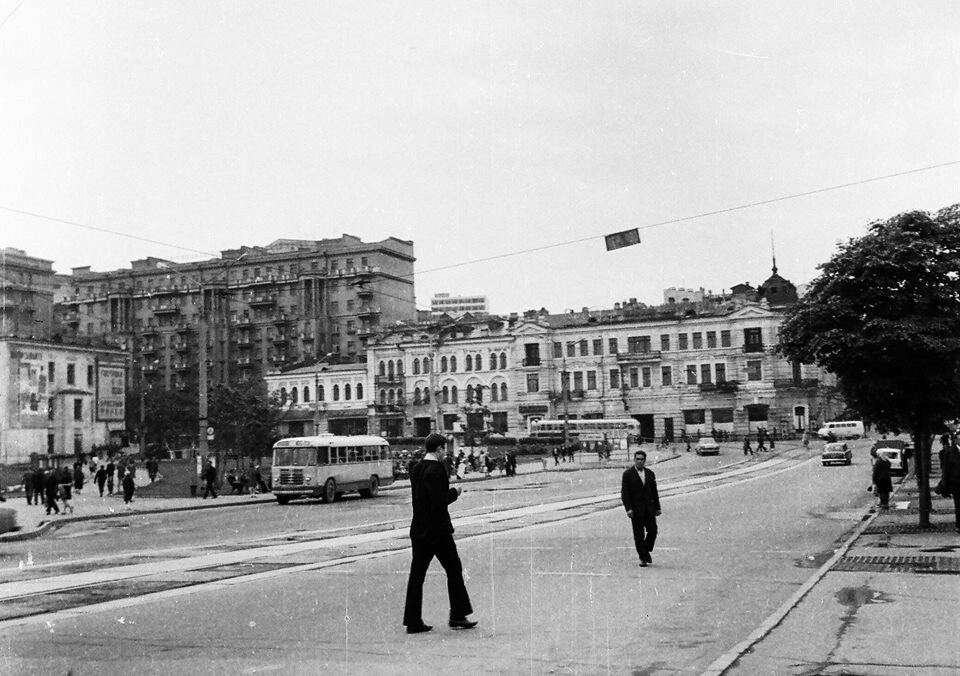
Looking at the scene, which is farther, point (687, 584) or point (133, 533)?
point (133, 533)

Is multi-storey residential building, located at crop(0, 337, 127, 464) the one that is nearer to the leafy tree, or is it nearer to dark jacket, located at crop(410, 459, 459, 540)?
the leafy tree

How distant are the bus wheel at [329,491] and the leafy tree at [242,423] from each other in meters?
15.1

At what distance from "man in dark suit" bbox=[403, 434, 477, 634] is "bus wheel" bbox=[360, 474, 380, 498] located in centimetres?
3301

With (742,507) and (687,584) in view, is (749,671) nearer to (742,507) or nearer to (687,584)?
(687,584)

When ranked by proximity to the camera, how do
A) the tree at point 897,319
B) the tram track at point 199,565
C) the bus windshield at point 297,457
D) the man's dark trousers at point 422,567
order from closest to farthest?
the man's dark trousers at point 422,567 < the tram track at point 199,565 < the tree at point 897,319 < the bus windshield at point 297,457

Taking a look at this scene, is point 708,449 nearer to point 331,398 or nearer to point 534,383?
point 534,383

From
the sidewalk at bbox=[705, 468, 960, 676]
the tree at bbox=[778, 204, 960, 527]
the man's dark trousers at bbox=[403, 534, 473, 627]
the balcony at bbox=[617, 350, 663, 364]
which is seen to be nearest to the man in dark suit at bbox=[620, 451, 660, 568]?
the sidewalk at bbox=[705, 468, 960, 676]

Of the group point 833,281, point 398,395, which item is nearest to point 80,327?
point 398,395

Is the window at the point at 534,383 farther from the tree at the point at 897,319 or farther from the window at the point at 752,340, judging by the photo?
the tree at the point at 897,319

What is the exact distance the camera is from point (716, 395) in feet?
308

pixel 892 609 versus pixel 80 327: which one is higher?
pixel 80 327

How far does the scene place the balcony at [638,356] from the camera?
96.0 meters

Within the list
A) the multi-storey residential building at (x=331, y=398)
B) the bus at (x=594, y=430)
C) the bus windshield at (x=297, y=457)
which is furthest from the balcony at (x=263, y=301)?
the bus windshield at (x=297, y=457)

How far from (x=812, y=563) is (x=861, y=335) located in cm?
581
